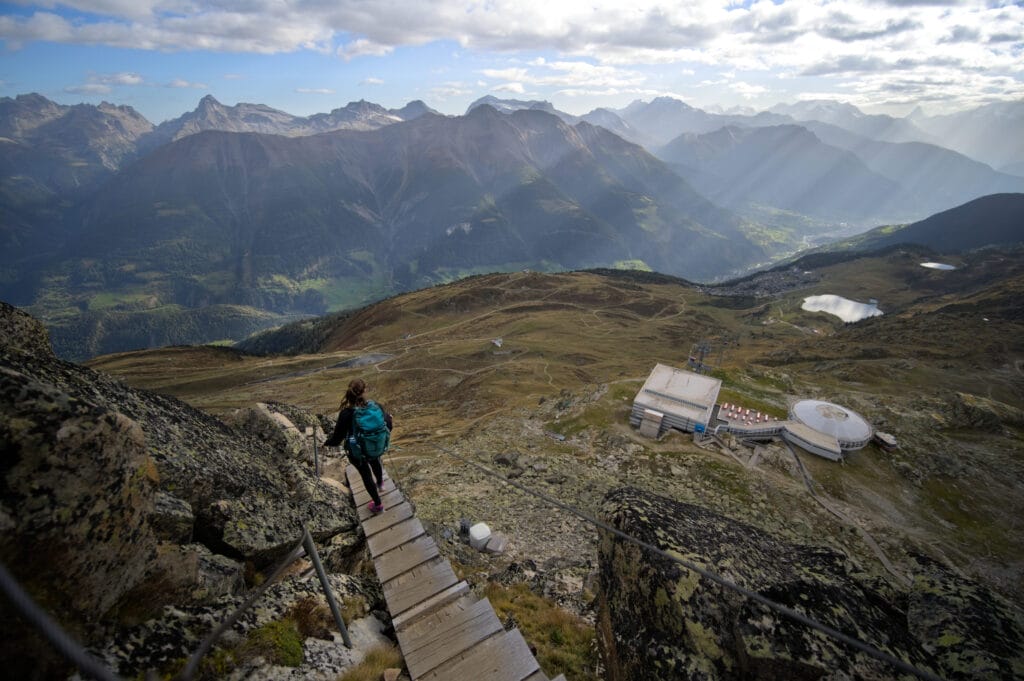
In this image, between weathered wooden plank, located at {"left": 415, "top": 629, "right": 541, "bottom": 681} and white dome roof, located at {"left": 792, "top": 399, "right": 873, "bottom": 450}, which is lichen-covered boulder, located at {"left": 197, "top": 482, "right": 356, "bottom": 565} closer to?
weathered wooden plank, located at {"left": 415, "top": 629, "right": 541, "bottom": 681}

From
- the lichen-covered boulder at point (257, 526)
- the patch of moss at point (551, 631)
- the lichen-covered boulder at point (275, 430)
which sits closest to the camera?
the lichen-covered boulder at point (257, 526)

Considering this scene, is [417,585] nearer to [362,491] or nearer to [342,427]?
[342,427]

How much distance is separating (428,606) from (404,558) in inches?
66.3

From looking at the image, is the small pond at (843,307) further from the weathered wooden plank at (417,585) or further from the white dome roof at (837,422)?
the weathered wooden plank at (417,585)

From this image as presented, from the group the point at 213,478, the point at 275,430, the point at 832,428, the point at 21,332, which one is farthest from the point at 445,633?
the point at 832,428

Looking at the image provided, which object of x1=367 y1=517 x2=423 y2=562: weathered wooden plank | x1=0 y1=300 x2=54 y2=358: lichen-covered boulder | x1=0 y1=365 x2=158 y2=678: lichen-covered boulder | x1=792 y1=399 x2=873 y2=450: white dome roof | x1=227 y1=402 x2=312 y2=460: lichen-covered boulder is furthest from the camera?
x1=792 y1=399 x2=873 y2=450: white dome roof

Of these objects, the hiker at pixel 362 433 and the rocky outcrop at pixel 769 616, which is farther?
the hiker at pixel 362 433

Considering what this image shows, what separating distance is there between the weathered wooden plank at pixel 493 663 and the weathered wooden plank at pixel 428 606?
3.92 ft

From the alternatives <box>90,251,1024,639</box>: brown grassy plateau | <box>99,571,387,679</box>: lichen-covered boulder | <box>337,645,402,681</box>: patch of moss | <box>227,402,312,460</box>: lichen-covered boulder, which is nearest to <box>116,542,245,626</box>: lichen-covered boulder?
<box>99,571,387,679</box>: lichen-covered boulder

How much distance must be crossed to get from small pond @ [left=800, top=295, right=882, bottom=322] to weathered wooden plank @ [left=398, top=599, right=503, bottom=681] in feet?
660

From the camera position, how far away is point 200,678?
6141 mm

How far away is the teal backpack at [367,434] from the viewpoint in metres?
12.2

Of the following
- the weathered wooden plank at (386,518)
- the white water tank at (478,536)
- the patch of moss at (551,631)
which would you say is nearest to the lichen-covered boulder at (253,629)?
the weathered wooden plank at (386,518)

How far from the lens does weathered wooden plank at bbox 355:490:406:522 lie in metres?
12.6
